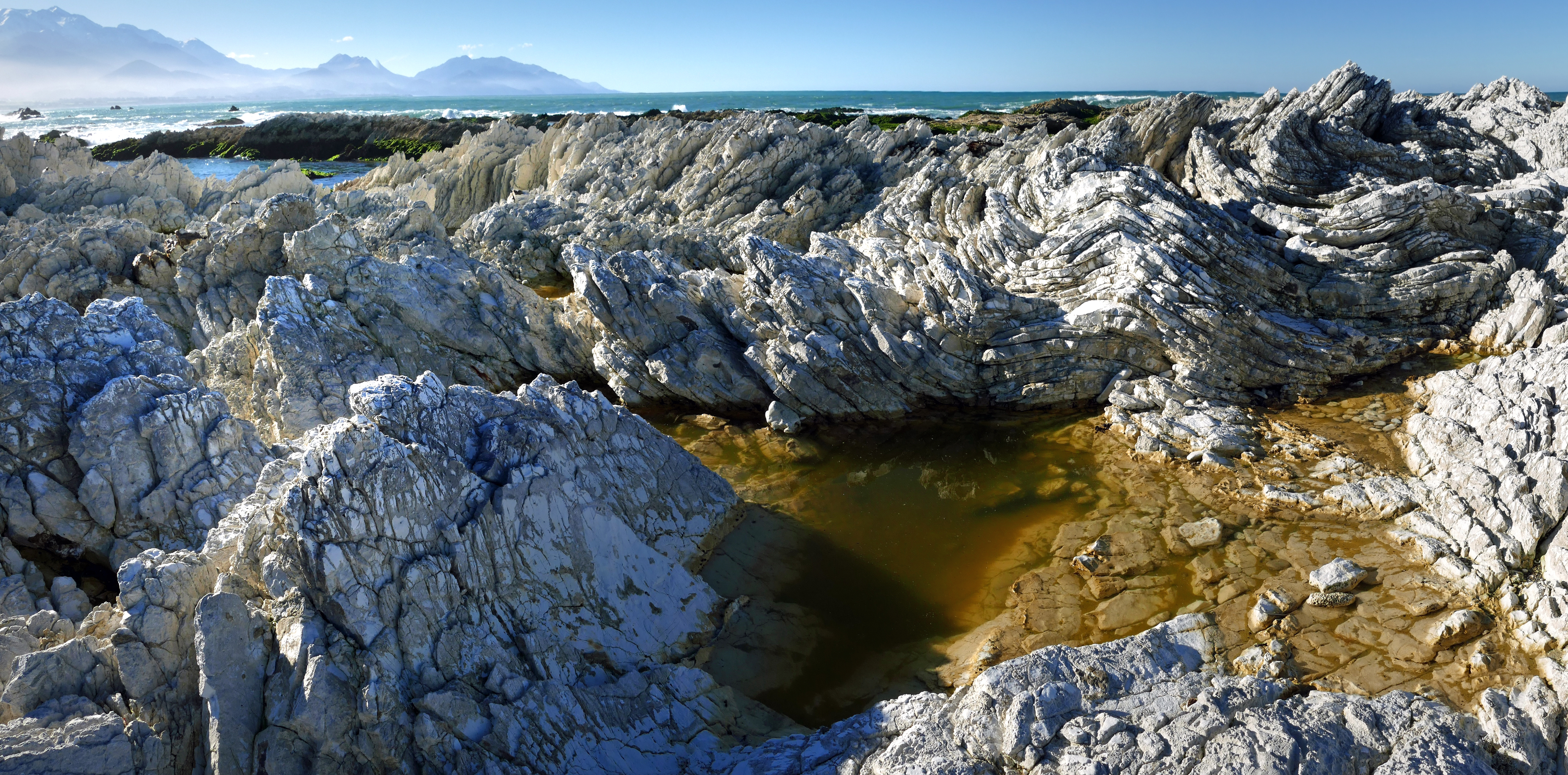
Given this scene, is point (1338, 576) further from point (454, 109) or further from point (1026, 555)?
point (454, 109)

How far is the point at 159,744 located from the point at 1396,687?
10637mm

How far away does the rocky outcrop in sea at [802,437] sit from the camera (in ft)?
22.2

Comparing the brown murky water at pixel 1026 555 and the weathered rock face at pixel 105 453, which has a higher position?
the weathered rock face at pixel 105 453

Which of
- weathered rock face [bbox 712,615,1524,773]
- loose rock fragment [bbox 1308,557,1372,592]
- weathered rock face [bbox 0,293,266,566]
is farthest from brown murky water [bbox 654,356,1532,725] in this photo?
weathered rock face [bbox 0,293,266,566]

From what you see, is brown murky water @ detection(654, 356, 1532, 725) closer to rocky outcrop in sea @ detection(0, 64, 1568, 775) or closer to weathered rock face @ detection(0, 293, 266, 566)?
rocky outcrop in sea @ detection(0, 64, 1568, 775)

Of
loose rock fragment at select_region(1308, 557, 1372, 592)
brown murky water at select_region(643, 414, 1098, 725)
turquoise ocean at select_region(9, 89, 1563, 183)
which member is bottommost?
brown murky water at select_region(643, 414, 1098, 725)

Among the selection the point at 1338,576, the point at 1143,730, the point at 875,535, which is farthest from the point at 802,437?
the point at 1143,730

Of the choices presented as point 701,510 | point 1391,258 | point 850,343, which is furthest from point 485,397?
point 1391,258

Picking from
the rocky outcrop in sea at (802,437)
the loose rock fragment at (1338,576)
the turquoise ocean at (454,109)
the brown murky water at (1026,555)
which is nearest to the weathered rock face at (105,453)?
the rocky outcrop in sea at (802,437)

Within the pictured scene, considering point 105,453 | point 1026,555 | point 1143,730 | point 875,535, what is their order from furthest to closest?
1. point 875,535
2. point 1026,555
3. point 105,453
4. point 1143,730

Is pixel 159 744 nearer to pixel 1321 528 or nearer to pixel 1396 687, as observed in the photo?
pixel 1396 687

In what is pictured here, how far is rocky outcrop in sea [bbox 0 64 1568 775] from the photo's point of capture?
6.76 m

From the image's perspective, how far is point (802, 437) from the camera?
1455 cm

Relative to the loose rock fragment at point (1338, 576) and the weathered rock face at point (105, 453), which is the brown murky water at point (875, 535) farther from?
the weathered rock face at point (105, 453)
